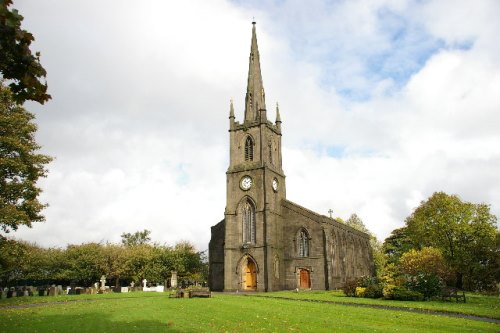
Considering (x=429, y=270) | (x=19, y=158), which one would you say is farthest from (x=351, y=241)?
(x=19, y=158)

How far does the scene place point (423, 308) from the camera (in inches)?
929

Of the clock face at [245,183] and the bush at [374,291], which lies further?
the clock face at [245,183]

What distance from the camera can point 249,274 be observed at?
48.3 meters

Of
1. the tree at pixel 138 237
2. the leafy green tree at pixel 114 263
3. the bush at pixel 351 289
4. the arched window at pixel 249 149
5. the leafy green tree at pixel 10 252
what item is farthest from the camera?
the tree at pixel 138 237

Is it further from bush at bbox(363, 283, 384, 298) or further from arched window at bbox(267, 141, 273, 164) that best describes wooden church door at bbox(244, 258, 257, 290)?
bush at bbox(363, 283, 384, 298)

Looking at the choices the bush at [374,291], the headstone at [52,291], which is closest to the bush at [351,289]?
the bush at [374,291]

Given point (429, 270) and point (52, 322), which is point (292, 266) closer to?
point (429, 270)

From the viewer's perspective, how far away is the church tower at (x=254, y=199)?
4759 centimetres

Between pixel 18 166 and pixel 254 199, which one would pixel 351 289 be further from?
pixel 18 166

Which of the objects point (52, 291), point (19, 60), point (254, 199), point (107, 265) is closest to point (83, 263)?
point (107, 265)

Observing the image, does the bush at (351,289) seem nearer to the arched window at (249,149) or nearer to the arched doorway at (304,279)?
the arched doorway at (304,279)

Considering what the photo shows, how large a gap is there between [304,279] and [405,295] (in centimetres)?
2015

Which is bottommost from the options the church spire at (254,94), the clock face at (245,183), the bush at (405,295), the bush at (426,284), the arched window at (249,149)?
the bush at (405,295)

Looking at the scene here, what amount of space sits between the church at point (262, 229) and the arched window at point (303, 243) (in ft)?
0.38
